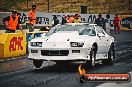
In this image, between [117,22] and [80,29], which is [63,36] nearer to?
[80,29]

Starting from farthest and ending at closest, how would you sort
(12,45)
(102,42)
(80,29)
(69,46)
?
(12,45), (102,42), (80,29), (69,46)

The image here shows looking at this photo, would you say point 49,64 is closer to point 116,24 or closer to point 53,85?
point 53,85

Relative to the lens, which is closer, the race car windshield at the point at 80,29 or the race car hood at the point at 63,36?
the race car hood at the point at 63,36

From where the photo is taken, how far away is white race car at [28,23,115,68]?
13.0m

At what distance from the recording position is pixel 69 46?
13008 mm

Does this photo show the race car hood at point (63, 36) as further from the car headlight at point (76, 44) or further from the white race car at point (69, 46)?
the car headlight at point (76, 44)

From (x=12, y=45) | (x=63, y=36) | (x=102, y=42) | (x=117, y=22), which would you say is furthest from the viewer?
(x=117, y=22)

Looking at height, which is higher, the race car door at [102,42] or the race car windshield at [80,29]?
the race car windshield at [80,29]

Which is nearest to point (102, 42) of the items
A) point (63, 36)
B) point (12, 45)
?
point (63, 36)

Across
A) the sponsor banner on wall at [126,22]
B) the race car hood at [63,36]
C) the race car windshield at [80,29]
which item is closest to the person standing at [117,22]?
the sponsor banner on wall at [126,22]

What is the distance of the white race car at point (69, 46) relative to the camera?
1298 centimetres

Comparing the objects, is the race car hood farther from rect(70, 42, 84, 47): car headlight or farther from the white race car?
rect(70, 42, 84, 47): car headlight

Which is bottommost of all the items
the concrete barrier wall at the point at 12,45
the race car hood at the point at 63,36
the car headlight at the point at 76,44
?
the concrete barrier wall at the point at 12,45

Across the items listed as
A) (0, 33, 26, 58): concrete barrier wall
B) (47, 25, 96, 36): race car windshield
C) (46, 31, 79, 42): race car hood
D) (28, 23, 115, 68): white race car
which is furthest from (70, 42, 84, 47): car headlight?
(0, 33, 26, 58): concrete barrier wall
